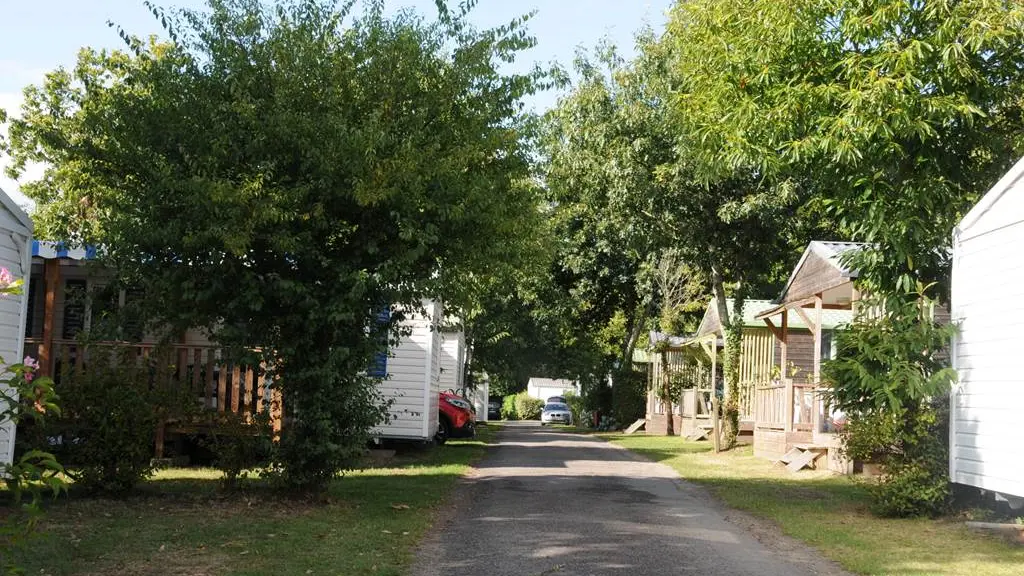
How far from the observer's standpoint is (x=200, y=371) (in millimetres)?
14359

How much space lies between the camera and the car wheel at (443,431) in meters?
23.9

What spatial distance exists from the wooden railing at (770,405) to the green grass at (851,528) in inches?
52.8

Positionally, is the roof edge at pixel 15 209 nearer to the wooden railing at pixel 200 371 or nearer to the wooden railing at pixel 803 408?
the wooden railing at pixel 200 371

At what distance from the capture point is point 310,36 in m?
11.1

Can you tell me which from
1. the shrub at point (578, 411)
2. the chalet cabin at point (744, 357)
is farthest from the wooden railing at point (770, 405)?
the shrub at point (578, 411)

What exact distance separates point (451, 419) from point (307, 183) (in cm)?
1415

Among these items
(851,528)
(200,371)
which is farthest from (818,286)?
(200,371)

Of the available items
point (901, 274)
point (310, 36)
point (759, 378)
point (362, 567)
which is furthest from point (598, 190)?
point (362, 567)

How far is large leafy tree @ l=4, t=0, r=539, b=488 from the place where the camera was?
10539 millimetres

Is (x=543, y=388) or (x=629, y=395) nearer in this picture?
(x=629, y=395)

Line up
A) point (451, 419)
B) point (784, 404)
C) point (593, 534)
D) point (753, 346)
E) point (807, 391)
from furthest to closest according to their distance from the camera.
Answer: point (753, 346)
point (451, 419)
point (784, 404)
point (807, 391)
point (593, 534)

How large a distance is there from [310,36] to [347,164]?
1.72m

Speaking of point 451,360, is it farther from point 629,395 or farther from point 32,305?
point 32,305

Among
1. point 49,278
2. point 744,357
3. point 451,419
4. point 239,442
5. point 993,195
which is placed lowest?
point 451,419
